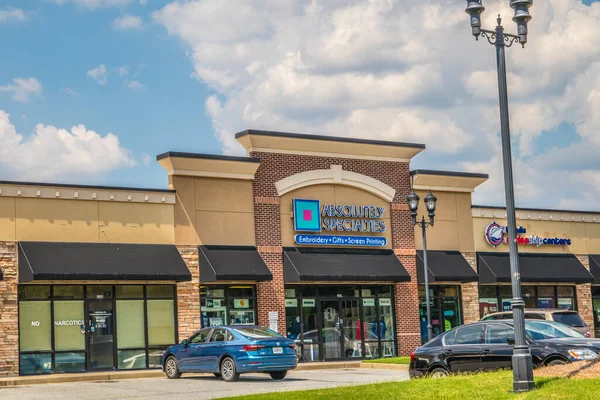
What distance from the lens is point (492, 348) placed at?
18719 mm

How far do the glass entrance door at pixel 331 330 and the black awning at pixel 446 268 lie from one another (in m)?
3.86

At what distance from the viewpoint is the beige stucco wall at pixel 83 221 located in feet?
92.1

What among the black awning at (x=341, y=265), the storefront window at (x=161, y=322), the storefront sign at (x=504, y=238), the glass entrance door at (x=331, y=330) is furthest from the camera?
the storefront sign at (x=504, y=238)

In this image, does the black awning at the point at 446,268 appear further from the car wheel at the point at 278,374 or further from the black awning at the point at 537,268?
the car wheel at the point at 278,374

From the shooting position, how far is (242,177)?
32.3 meters

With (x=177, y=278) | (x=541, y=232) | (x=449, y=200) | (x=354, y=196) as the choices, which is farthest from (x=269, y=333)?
(x=541, y=232)

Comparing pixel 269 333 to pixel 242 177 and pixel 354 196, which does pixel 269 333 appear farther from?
pixel 354 196

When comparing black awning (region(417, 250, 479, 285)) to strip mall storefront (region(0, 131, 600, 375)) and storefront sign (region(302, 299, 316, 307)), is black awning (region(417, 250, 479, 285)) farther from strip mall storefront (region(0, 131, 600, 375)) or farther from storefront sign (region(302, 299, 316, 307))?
storefront sign (region(302, 299, 316, 307))

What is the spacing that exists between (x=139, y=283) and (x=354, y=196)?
29.9 ft

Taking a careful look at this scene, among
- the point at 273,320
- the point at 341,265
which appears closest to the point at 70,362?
the point at 273,320

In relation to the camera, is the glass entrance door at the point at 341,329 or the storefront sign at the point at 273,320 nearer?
the storefront sign at the point at 273,320

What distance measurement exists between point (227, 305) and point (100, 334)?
4579mm

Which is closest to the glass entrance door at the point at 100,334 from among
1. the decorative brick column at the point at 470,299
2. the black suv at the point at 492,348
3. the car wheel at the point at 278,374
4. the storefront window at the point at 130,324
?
the storefront window at the point at 130,324

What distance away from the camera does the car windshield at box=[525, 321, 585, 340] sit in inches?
752
